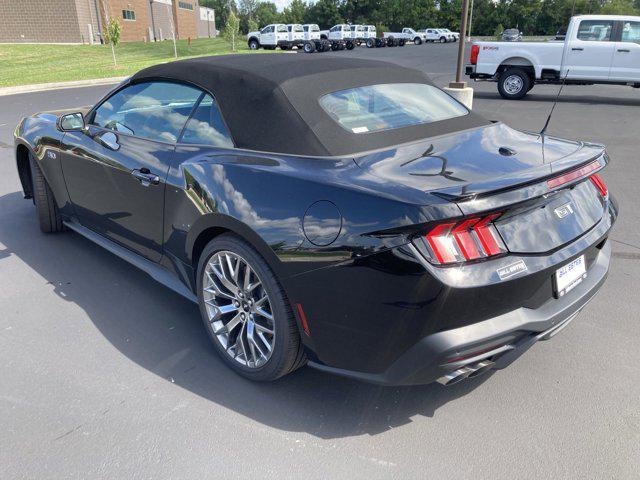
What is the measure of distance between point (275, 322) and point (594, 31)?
46.9 ft

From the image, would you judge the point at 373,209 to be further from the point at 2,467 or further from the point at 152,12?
the point at 152,12

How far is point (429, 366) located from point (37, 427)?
1.85 meters

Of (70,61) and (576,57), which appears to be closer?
(576,57)

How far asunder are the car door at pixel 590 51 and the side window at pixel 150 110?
12.7 metres

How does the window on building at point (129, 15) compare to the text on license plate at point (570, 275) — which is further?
the window on building at point (129, 15)

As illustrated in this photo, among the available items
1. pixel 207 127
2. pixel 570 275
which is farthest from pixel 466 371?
pixel 207 127

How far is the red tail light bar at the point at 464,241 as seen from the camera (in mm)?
2117

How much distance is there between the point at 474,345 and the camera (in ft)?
7.22

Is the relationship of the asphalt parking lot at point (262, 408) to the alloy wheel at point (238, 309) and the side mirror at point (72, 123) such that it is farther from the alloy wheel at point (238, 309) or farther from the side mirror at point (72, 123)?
the side mirror at point (72, 123)

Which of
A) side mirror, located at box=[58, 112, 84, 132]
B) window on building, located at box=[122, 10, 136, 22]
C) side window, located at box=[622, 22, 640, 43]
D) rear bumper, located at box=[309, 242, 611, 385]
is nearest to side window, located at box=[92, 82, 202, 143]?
side mirror, located at box=[58, 112, 84, 132]

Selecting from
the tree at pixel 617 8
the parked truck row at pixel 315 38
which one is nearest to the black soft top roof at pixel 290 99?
the parked truck row at pixel 315 38

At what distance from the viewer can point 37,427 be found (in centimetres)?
257

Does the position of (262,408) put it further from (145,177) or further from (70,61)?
(70,61)

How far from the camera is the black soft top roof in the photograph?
2725 millimetres
